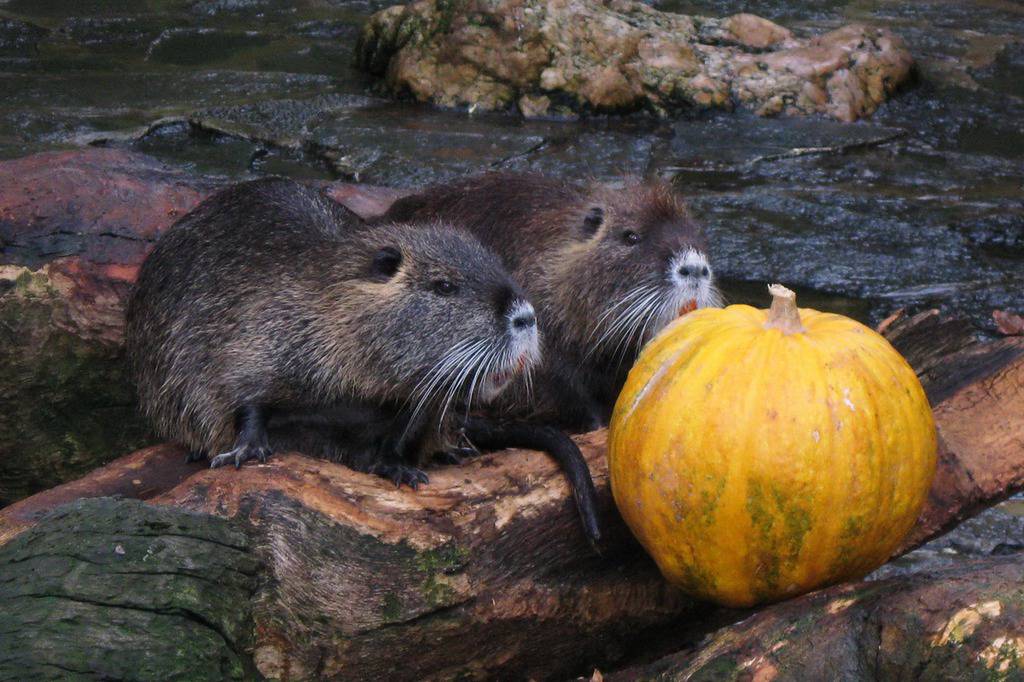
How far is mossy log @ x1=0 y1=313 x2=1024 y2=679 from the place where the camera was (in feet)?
10.6

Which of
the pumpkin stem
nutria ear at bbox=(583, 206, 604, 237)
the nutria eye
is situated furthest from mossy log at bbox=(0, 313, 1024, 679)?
nutria ear at bbox=(583, 206, 604, 237)

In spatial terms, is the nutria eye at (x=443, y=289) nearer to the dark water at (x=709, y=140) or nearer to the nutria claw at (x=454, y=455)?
the nutria claw at (x=454, y=455)

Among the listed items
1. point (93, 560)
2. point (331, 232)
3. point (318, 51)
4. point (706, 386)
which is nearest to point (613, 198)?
point (331, 232)

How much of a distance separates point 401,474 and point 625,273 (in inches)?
62.9

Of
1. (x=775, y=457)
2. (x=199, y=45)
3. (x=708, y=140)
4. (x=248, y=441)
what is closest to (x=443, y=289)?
(x=248, y=441)

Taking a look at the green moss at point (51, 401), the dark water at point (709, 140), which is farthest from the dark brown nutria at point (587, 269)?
the dark water at point (709, 140)

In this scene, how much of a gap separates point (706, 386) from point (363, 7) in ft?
35.9

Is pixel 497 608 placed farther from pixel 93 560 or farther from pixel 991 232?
pixel 991 232

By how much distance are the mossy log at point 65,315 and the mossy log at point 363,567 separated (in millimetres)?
1187

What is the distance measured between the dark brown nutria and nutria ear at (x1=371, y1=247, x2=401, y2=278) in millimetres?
941

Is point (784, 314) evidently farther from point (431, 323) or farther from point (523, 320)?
point (431, 323)

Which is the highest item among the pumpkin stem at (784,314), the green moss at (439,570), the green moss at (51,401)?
the pumpkin stem at (784,314)

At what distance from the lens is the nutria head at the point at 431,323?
4.34 m

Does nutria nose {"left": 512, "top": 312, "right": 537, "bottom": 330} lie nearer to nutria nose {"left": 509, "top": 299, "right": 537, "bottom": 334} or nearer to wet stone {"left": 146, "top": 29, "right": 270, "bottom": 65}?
nutria nose {"left": 509, "top": 299, "right": 537, "bottom": 334}
